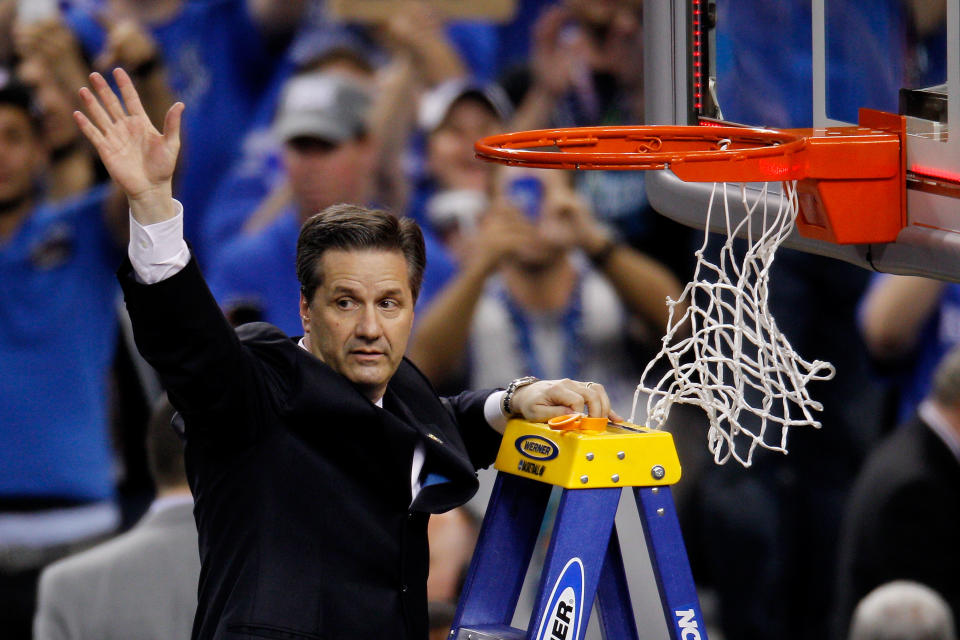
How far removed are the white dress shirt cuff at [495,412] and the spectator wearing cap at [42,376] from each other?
316 centimetres

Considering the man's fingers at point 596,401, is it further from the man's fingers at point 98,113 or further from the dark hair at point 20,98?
the dark hair at point 20,98

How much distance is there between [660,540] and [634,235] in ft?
11.0

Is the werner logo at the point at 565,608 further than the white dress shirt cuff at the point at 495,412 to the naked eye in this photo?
No

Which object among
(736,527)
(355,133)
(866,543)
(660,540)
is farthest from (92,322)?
(660,540)

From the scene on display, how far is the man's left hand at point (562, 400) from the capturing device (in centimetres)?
233

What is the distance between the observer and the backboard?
2309mm

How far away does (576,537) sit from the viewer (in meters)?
2.17

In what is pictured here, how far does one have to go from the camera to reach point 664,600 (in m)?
2.26

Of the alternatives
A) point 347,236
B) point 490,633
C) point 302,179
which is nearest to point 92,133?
point 347,236

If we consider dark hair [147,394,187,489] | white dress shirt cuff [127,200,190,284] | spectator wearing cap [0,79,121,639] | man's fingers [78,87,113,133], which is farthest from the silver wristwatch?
spectator wearing cap [0,79,121,639]

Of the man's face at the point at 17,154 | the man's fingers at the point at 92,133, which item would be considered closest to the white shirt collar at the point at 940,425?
the man's face at the point at 17,154

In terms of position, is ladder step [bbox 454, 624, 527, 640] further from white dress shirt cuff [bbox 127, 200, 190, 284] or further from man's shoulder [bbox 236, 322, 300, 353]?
white dress shirt cuff [bbox 127, 200, 190, 284]

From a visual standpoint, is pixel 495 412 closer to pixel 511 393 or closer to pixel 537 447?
pixel 511 393

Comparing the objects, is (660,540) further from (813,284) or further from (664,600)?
(813,284)
